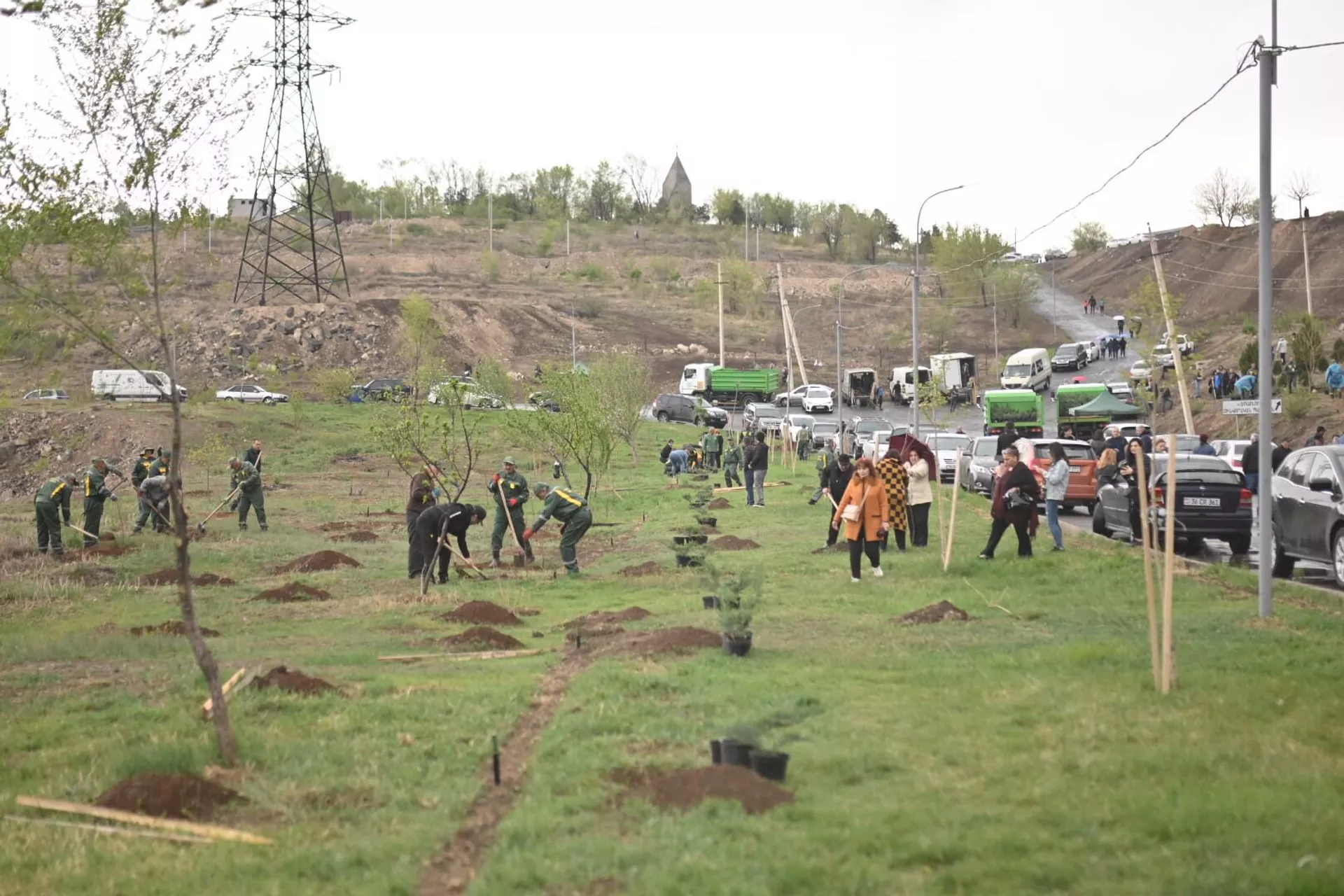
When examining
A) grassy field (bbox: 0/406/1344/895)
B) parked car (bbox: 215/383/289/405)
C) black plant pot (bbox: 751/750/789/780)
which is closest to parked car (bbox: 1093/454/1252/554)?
grassy field (bbox: 0/406/1344/895)

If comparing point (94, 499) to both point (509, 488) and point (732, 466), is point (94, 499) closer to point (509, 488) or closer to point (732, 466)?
point (509, 488)

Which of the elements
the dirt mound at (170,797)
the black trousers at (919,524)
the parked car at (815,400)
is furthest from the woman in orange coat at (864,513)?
the parked car at (815,400)

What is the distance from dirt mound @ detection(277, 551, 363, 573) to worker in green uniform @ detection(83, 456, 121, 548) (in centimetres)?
525

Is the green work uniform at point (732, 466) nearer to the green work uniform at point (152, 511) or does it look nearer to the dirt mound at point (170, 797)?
the green work uniform at point (152, 511)

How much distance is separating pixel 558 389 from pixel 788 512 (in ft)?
27.6

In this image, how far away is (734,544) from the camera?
24.2 m

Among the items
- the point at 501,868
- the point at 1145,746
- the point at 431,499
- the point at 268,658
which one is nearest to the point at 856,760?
the point at 1145,746

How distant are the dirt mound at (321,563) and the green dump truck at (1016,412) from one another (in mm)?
40359

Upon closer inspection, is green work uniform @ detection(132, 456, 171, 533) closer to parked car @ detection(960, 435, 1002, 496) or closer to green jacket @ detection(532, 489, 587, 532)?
green jacket @ detection(532, 489, 587, 532)

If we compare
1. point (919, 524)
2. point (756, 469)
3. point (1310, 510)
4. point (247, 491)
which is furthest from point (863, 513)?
point (247, 491)

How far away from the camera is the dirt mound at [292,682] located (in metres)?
11.4

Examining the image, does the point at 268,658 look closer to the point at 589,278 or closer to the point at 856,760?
the point at 856,760

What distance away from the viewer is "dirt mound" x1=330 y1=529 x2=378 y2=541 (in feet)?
92.5

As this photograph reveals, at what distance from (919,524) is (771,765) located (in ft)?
47.3
